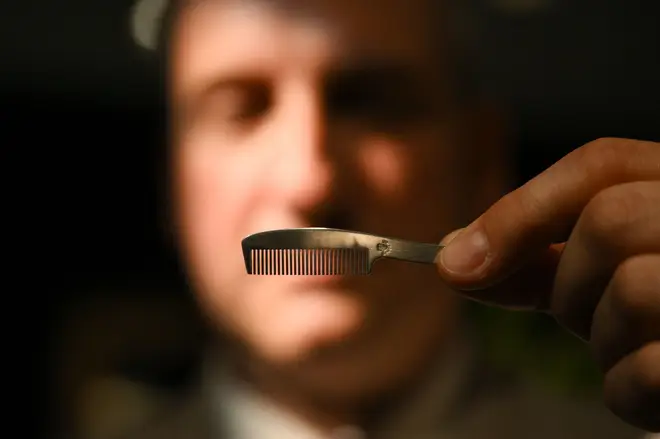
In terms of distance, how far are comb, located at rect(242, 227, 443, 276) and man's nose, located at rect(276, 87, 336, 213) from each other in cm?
8

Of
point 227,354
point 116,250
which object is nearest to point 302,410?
point 227,354

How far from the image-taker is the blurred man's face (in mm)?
633

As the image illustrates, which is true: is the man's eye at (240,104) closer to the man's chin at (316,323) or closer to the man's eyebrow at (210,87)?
the man's eyebrow at (210,87)

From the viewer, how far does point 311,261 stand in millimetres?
588

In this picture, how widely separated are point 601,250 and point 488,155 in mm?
241

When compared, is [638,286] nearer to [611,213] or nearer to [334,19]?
[611,213]

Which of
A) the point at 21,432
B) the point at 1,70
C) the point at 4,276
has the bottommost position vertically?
the point at 21,432

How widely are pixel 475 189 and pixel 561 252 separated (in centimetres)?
17

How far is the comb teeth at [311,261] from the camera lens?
0.54 metres

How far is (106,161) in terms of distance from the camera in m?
0.64

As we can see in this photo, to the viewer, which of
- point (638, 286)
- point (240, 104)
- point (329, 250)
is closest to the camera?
point (638, 286)

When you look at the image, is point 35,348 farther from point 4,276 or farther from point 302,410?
point 302,410

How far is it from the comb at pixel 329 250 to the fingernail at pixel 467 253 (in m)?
0.02

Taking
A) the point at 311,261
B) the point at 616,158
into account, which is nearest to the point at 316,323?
the point at 311,261
